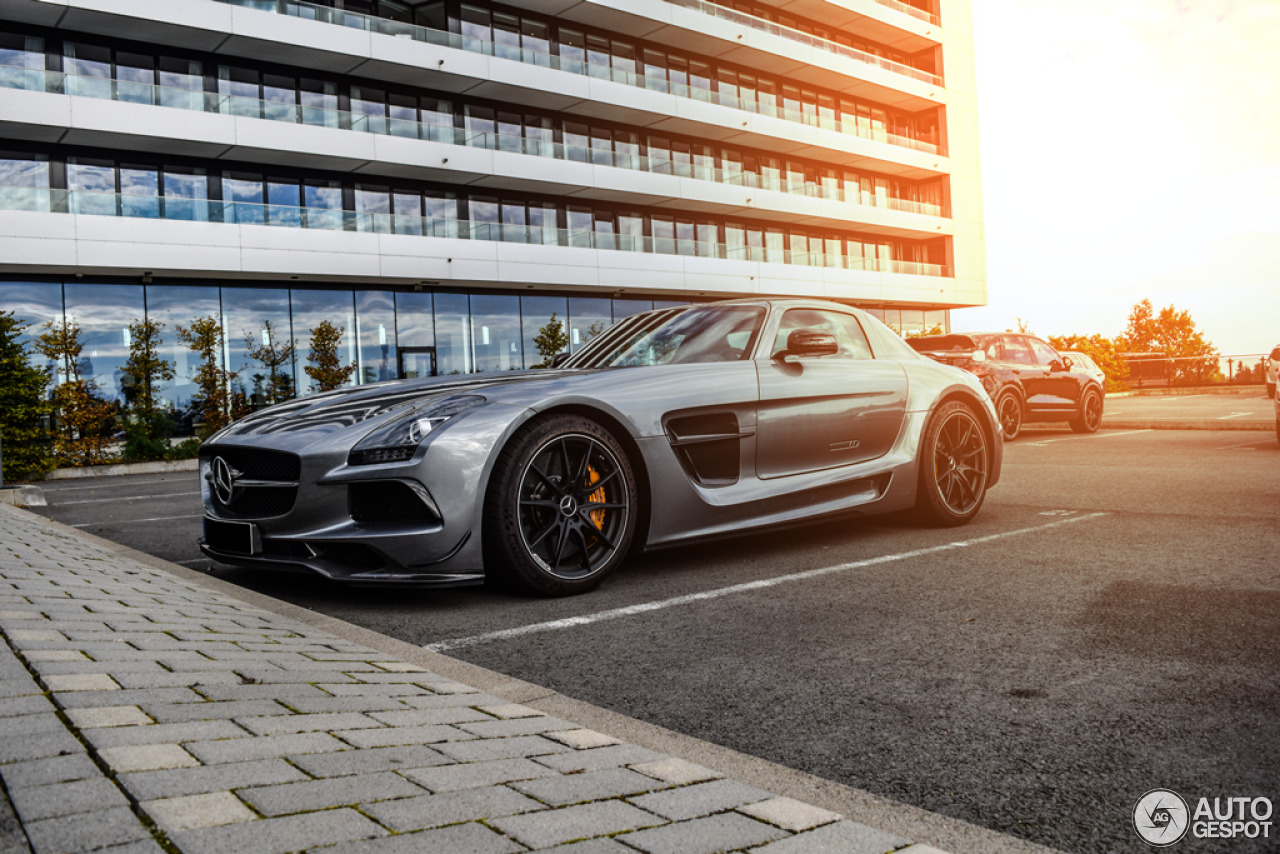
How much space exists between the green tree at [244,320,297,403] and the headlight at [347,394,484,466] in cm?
2171

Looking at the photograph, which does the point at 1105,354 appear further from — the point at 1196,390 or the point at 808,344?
the point at 808,344

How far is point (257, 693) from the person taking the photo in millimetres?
2287

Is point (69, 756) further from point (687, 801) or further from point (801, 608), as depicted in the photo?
point (801, 608)

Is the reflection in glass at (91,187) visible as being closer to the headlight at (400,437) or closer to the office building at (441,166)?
the office building at (441,166)

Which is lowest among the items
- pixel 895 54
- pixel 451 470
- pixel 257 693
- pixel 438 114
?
pixel 257 693

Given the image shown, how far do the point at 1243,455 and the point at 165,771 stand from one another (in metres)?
10.8

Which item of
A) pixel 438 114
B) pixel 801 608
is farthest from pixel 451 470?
pixel 438 114

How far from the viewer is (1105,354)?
35281mm

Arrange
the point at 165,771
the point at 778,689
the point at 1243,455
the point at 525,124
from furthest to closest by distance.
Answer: the point at 525,124, the point at 1243,455, the point at 778,689, the point at 165,771

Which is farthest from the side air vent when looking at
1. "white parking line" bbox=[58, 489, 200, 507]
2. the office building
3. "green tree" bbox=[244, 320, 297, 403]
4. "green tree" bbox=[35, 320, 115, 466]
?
"green tree" bbox=[244, 320, 297, 403]

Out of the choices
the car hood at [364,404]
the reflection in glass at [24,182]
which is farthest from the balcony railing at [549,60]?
the car hood at [364,404]

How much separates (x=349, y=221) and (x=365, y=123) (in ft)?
9.14

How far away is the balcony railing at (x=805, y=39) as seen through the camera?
32.0 meters

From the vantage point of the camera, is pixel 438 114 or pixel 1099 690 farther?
pixel 438 114
